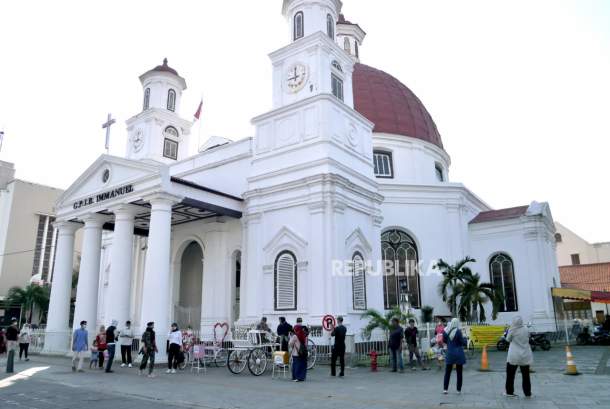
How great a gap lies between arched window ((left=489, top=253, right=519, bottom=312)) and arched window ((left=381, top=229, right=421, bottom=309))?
172 inches

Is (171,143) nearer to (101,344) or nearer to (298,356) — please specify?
(101,344)

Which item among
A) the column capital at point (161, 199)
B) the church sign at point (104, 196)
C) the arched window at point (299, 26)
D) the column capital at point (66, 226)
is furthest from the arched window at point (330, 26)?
the column capital at point (66, 226)

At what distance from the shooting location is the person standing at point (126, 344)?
53.0 feet

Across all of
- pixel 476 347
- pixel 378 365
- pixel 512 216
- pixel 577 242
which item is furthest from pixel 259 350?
pixel 577 242

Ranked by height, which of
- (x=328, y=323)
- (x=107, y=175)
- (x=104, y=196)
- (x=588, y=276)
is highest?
(x=107, y=175)

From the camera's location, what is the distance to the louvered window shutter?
1856 centimetres

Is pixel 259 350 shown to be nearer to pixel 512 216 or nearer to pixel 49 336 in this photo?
pixel 49 336

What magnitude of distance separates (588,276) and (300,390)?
4505 centimetres

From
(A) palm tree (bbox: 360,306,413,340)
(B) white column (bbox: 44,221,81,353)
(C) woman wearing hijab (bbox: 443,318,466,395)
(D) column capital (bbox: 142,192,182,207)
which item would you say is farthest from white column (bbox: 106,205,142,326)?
(C) woman wearing hijab (bbox: 443,318,466,395)

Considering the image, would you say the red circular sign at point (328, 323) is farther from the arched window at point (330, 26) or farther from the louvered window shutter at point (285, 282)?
the arched window at point (330, 26)

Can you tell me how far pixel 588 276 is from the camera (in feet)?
153

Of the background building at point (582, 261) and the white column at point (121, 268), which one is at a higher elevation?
the background building at point (582, 261)

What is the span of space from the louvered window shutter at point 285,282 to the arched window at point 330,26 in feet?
34.3

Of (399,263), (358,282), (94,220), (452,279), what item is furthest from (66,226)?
(452,279)
